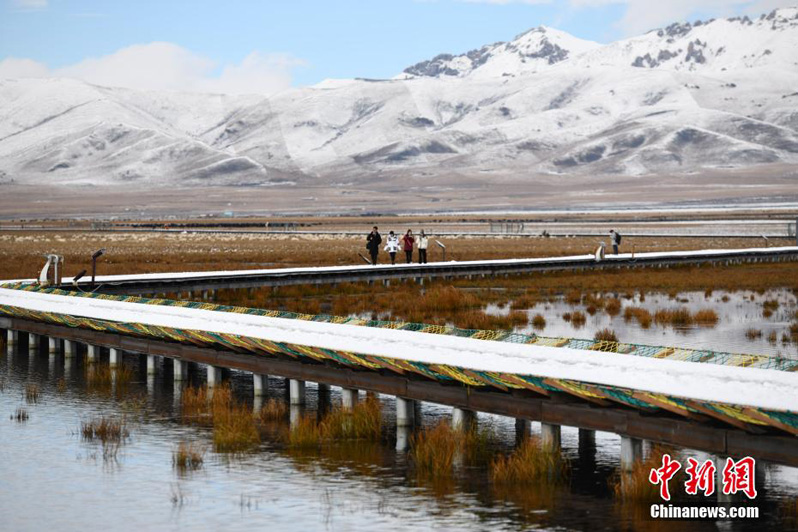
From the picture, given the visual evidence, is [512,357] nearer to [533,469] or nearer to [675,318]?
[533,469]

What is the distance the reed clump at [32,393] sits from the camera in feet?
74.3

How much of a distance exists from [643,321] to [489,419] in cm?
1491

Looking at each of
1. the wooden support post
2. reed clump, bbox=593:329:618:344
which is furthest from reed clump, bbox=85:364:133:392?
reed clump, bbox=593:329:618:344

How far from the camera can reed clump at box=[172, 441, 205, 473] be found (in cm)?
1744

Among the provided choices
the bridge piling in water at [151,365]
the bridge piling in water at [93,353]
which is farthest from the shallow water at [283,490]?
the bridge piling in water at [93,353]

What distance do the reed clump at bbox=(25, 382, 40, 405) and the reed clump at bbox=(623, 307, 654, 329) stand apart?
15.5 metres

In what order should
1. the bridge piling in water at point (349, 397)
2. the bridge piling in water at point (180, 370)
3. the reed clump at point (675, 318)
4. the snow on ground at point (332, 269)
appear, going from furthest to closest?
the snow on ground at point (332, 269)
the reed clump at point (675, 318)
the bridge piling in water at point (180, 370)
the bridge piling in water at point (349, 397)

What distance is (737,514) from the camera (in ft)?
47.8

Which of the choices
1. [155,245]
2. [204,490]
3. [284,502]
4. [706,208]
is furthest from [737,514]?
[706,208]

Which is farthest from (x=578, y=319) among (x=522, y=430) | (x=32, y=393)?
(x=522, y=430)

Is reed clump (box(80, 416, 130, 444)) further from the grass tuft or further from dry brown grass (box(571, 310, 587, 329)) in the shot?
dry brown grass (box(571, 310, 587, 329))

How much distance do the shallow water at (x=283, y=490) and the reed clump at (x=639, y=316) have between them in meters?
14.6

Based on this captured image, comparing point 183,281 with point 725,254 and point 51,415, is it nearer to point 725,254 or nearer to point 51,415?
point 51,415

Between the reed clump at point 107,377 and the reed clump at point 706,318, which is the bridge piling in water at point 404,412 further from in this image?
the reed clump at point 706,318
